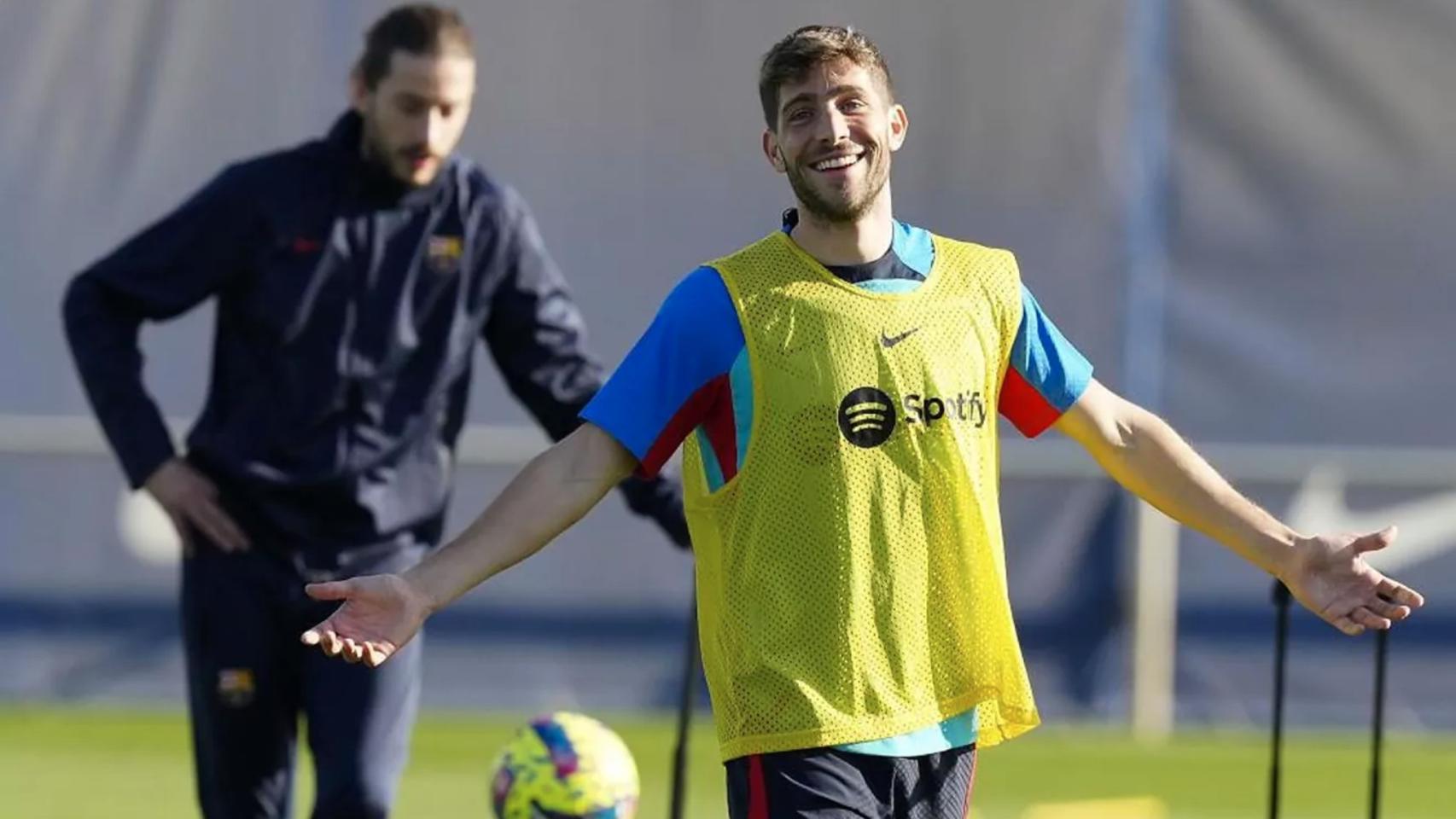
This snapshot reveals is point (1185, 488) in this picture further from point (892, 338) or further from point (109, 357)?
point (109, 357)

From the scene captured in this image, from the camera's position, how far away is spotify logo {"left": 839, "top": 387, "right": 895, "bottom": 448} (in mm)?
4805

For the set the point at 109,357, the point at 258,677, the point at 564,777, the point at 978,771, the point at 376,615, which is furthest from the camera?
the point at 978,771

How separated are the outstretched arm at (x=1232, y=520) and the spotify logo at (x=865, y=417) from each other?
457 millimetres

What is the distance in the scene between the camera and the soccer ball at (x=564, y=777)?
712cm

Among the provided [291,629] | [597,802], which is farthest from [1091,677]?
[291,629]

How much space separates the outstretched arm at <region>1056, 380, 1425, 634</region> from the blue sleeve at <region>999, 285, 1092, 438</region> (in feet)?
0.12

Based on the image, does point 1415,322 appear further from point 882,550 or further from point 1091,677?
point 882,550

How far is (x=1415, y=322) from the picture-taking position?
485 inches

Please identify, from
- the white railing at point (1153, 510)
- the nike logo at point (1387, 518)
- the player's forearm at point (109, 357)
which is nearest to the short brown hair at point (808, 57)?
the player's forearm at point (109, 357)

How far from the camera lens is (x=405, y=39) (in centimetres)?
661

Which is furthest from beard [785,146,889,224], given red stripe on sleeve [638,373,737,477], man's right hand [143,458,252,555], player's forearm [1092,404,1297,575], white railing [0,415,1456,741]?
white railing [0,415,1456,741]

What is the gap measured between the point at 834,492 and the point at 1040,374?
0.51m

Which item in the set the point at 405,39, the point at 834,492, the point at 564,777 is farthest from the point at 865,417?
the point at 564,777

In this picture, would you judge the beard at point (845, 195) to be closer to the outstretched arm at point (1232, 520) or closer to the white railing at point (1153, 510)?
the outstretched arm at point (1232, 520)
